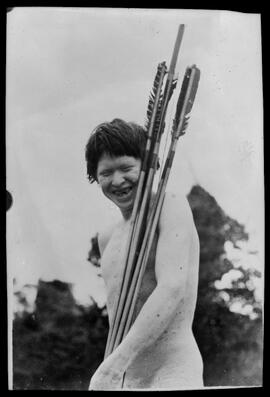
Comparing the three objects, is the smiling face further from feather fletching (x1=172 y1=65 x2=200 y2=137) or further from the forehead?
feather fletching (x1=172 y1=65 x2=200 y2=137)

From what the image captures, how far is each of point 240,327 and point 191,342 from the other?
0.38 ft

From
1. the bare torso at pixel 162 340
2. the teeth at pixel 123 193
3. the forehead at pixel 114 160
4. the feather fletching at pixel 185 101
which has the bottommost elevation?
the bare torso at pixel 162 340

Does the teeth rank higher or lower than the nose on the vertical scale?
lower

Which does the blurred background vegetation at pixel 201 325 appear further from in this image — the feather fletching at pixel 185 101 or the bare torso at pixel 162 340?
the feather fletching at pixel 185 101

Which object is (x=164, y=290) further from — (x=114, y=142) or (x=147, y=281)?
(x=114, y=142)


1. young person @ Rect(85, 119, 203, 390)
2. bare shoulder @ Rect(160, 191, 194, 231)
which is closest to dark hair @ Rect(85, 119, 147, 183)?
young person @ Rect(85, 119, 203, 390)

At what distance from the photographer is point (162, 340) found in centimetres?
137

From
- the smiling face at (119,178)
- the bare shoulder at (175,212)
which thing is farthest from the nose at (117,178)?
the bare shoulder at (175,212)

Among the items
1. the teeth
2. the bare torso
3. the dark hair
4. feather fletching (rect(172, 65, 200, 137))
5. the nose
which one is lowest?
the bare torso

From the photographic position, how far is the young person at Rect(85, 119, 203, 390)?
137 cm

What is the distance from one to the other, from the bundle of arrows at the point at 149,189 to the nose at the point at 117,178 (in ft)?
0.13

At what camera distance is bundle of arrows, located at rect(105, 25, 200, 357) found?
1374 millimetres

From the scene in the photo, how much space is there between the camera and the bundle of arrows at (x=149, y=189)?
1.37 meters

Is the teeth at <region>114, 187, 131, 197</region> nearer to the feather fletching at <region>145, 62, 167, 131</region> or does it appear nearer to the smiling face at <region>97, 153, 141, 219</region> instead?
the smiling face at <region>97, 153, 141, 219</region>
